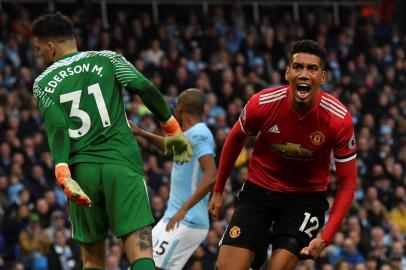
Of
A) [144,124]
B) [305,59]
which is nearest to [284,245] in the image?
[305,59]

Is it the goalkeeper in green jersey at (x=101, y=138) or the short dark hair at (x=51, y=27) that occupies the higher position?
the short dark hair at (x=51, y=27)

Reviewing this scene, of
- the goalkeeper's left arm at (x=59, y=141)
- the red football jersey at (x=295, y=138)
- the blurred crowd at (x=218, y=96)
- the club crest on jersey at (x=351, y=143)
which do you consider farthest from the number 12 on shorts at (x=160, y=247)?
the blurred crowd at (x=218, y=96)

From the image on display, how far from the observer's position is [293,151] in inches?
343

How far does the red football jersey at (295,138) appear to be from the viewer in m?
8.56

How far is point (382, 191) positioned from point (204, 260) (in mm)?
5988

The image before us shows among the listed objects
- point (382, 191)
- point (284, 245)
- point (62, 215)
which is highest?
point (284, 245)

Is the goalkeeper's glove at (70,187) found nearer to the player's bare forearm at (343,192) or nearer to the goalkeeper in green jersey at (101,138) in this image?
the goalkeeper in green jersey at (101,138)

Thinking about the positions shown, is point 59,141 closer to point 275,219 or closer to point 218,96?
point 275,219

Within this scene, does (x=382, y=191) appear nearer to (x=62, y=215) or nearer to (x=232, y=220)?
(x=62, y=215)

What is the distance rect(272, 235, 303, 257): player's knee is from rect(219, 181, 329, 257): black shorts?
1 cm

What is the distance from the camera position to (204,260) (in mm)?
15453

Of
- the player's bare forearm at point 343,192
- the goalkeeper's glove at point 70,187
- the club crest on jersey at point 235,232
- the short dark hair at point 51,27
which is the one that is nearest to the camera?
the goalkeeper's glove at point 70,187

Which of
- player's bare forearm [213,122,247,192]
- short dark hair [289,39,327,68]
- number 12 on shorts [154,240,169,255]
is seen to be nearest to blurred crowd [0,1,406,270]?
number 12 on shorts [154,240,169,255]

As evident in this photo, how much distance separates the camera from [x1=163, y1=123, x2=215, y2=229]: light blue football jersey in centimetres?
1049
